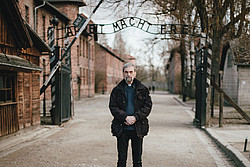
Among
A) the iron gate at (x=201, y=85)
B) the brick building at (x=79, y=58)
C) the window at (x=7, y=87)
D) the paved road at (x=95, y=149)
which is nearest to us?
the paved road at (x=95, y=149)

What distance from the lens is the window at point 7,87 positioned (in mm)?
9719

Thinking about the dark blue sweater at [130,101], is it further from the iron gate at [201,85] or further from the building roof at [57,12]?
the building roof at [57,12]

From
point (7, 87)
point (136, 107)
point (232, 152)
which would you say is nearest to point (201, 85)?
point (232, 152)

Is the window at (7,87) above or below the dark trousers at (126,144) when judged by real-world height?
above

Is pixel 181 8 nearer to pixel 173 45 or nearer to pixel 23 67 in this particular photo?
pixel 23 67

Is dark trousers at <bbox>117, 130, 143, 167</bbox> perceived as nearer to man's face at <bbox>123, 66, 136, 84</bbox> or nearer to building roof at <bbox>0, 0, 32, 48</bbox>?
man's face at <bbox>123, 66, 136, 84</bbox>

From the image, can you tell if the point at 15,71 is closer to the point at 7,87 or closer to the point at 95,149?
the point at 7,87

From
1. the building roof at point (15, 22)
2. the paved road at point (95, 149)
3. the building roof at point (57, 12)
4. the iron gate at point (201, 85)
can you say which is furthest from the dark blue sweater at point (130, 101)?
the building roof at point (57, 12)

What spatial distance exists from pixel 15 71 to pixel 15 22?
149 centimetres

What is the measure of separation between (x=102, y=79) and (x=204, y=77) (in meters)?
47.0

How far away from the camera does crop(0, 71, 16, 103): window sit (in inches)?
383

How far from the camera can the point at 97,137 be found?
10.4 m

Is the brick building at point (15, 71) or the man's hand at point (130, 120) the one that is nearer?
the man's hand at point (130, 120)

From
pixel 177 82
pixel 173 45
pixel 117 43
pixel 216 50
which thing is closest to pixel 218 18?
pixel 216 50
